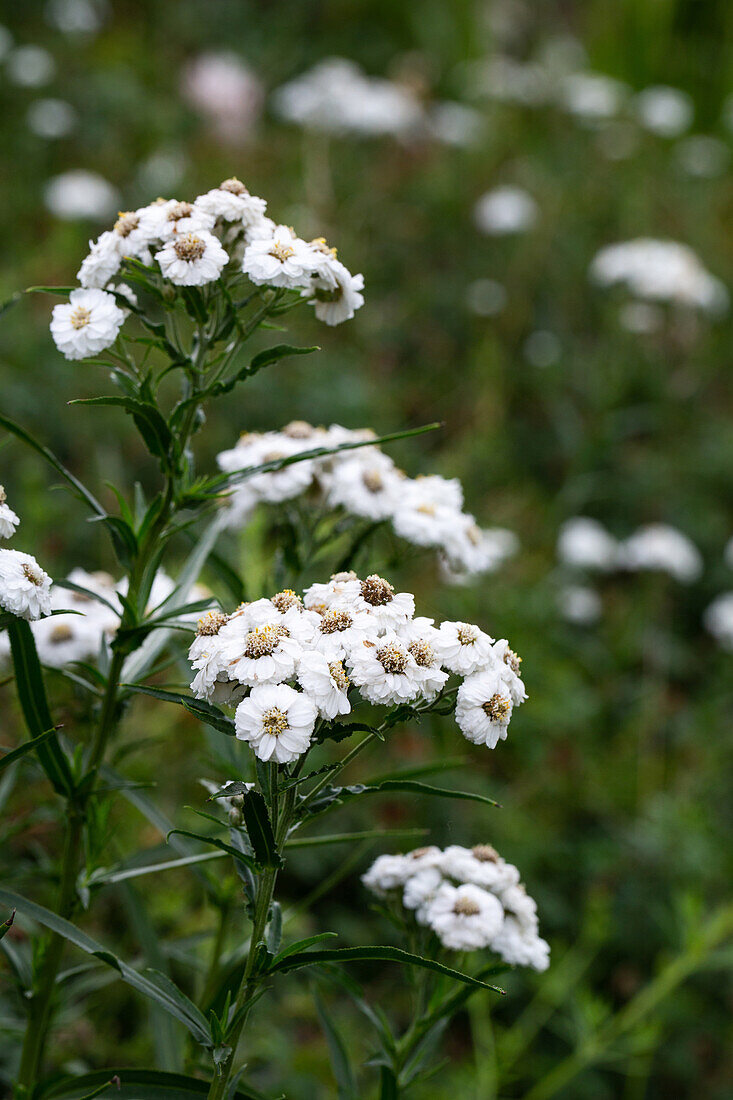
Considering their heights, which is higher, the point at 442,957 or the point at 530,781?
the point at 530,781

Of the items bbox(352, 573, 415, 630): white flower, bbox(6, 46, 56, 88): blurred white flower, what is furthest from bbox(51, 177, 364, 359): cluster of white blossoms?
bbox(6, 46, 56, 88): blurred white flower

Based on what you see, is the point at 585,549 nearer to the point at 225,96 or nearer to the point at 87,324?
the point at 87,324

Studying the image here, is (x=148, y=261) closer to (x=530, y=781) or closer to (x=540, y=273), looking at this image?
(x=530, y=781)

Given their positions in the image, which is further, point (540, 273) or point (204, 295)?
point (540, 273)

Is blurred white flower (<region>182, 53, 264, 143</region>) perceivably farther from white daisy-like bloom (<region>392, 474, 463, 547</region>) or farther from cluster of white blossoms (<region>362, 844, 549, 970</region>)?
cluster of white blossoms (<region>362, 844, 549, 970</region>)

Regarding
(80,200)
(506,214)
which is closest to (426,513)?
(80,200)

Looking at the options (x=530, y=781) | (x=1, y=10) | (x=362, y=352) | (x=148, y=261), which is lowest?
(x=148, y=261)

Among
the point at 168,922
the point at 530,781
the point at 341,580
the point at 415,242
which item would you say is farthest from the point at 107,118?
the point at 341,580
